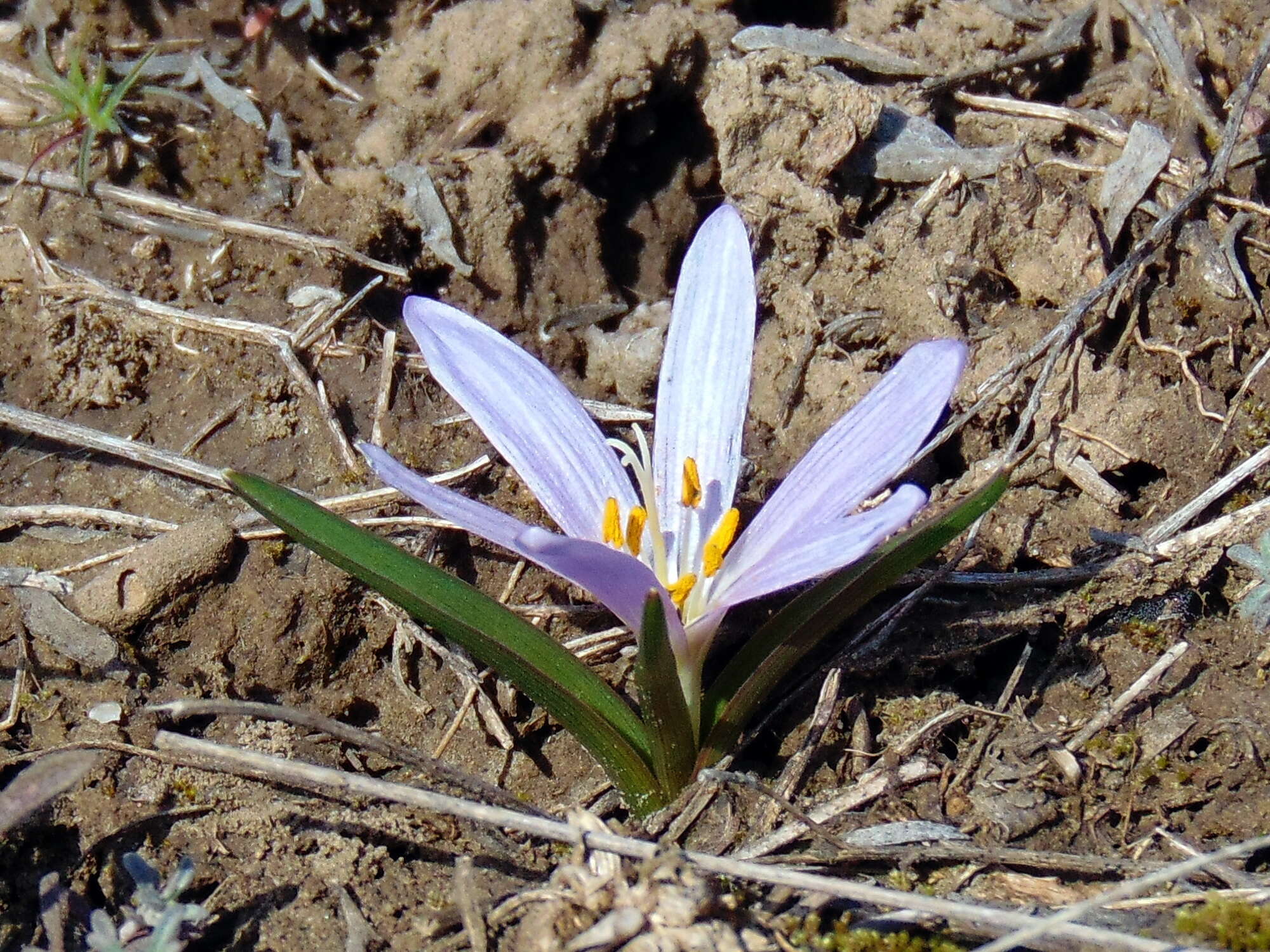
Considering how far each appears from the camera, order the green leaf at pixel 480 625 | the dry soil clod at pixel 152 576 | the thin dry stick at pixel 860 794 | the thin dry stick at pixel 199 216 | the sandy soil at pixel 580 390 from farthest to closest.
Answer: the thin dry stick at pixel 199 216
the dry soil clod at pixel 152 576
the sandy soil at pixel 580 390
the thin dry stick at pixel 860 794
the green leaf at pixel 480 625

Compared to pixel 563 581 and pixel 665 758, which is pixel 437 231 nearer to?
pixel 563 581

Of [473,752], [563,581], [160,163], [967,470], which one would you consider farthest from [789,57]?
[473,752]

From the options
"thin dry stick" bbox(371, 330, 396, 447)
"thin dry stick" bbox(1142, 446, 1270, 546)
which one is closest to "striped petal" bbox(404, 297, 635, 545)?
"thin dry stick" bbox(371, 330, 396, 447)

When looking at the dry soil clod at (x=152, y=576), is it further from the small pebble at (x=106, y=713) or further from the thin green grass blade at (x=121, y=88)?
the thin green grass blade at (x=121, y=88)

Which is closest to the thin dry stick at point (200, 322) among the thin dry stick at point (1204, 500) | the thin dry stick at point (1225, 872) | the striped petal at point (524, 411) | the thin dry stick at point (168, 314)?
the thin dry stick at point (168, 314)

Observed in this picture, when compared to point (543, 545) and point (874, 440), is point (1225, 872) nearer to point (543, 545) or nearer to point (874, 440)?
point (874, 440)

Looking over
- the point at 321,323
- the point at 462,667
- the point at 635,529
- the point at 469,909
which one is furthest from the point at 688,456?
the point at 321,323

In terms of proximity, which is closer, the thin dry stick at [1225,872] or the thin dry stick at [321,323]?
the thin dry stick at [1225,872]
